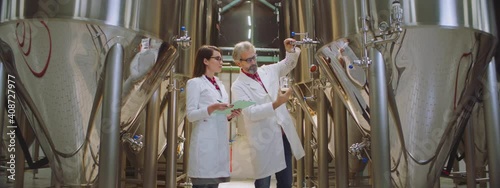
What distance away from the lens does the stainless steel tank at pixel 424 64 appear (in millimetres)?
1690

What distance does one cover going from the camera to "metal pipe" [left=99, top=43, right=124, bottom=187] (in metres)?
1.63

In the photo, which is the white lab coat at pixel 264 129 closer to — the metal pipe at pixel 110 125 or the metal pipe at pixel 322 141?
the metal pipe at pixel 322 141

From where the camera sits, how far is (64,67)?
162 cm

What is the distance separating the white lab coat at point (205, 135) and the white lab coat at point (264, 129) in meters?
0.19

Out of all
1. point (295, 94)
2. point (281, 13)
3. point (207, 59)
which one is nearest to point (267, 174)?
point (207, 59)

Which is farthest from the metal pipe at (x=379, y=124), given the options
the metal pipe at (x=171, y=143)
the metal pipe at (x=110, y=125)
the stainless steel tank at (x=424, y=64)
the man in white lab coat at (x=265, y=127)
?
the metal pipe at (x=171, y=143)

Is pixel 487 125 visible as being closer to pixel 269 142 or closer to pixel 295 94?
pixel 269 142

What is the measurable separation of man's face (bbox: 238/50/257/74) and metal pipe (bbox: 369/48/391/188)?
0.86 metres

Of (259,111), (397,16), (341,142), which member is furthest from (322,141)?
(397,16)

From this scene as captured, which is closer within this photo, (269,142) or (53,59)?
(53,59)

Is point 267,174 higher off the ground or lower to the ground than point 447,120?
lower

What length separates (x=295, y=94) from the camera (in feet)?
12.6

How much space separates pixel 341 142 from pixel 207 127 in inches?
39.9

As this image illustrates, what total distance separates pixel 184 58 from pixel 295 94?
3.68 ft
